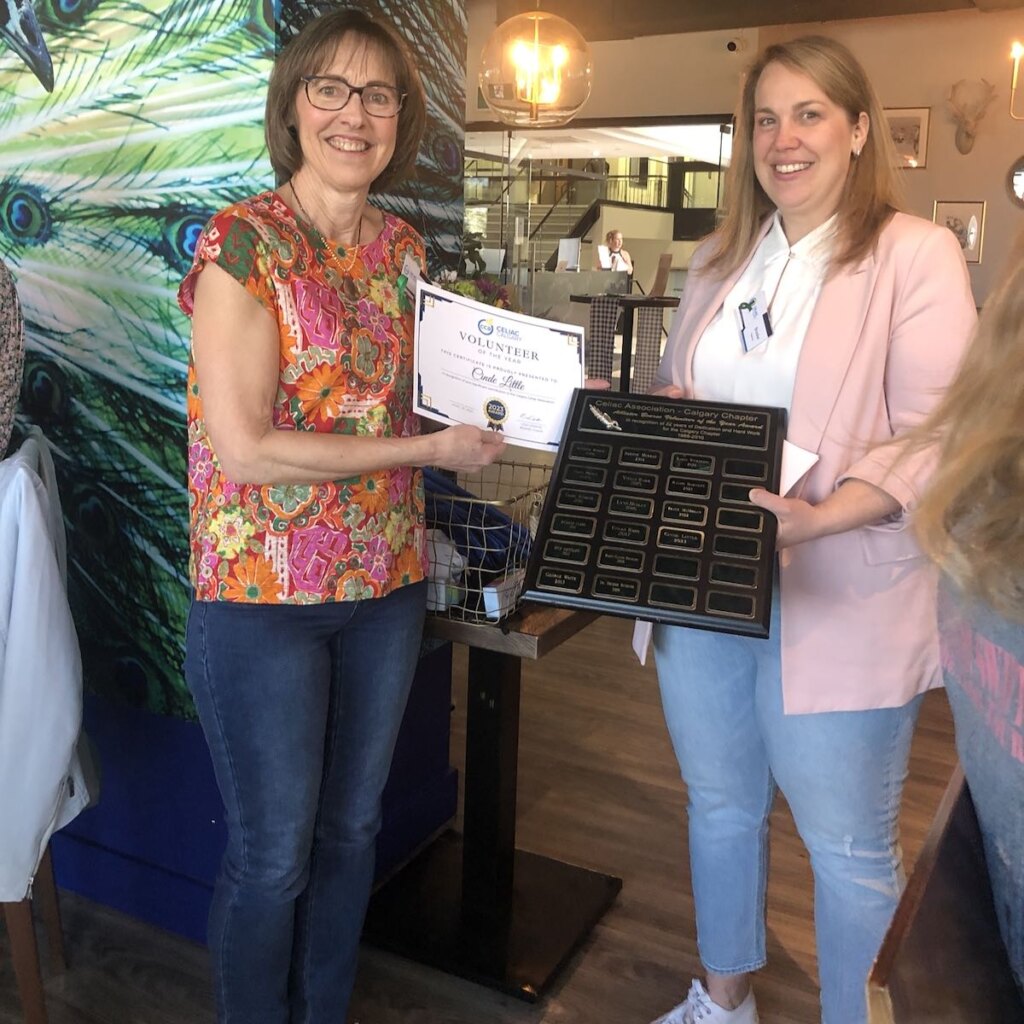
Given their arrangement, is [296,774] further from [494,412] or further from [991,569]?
[991,569]

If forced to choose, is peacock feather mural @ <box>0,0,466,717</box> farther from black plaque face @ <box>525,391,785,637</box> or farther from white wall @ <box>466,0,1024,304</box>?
white wall @ <box>466,0,1024,304</box>

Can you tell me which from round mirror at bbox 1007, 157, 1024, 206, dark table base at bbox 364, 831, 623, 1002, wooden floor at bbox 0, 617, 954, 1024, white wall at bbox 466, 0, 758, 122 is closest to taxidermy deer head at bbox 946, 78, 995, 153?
round mirror at bbox 1007, 157, 1024, 206

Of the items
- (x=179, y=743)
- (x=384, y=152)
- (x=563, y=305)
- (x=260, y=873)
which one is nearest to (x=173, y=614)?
(x=179, y=743)

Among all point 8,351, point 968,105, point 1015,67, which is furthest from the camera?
point 968,105

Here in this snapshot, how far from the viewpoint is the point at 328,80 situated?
1416 mm

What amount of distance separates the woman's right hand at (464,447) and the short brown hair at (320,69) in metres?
0.45

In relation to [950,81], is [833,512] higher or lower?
lower

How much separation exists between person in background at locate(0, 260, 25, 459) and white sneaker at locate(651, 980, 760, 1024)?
1553mm

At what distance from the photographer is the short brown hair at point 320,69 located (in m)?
1.41

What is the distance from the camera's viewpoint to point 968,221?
696cm

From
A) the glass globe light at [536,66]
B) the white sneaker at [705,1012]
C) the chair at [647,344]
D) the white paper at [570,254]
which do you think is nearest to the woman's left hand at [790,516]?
the white sneaker at [705,1012]

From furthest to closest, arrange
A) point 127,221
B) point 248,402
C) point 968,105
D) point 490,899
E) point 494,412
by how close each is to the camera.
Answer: point 968,105, point 490,899, point 127,221, point 494,412, point 248,402

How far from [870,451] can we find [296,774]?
95 centimetres

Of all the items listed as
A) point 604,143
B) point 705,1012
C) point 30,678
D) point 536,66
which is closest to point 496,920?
point 705,1012
